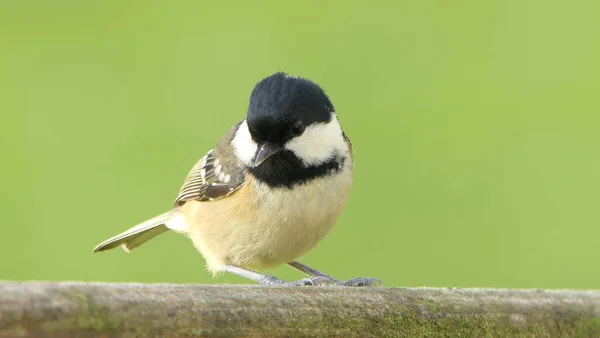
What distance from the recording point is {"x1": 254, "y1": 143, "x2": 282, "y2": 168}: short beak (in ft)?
8.80

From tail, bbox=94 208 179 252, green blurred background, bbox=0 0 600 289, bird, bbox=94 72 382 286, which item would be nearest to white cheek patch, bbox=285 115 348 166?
bird, bbox=94 72 382 286

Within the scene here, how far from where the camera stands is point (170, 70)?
4473mm

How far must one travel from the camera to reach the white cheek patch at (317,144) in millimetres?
2723

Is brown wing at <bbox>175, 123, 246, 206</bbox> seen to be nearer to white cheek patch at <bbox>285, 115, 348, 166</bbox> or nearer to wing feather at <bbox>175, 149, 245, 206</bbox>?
wing feather at <bbox>175, 149, 245, 206</bbox>

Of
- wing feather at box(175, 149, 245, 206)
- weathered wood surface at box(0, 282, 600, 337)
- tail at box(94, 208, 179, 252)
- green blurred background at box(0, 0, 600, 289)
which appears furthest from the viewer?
green blurred background at box(0, 0, 600, 289)

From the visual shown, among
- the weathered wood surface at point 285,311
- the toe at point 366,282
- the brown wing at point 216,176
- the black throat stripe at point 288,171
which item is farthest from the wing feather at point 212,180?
the weathered wood surface at point 285,311

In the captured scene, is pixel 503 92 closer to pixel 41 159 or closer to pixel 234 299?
pixel 41 159

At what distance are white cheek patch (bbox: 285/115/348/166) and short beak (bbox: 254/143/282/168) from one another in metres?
0.04

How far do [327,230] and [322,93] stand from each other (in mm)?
437

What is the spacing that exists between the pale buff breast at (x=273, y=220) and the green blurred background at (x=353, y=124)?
542 mm

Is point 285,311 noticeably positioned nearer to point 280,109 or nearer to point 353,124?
point 280,109

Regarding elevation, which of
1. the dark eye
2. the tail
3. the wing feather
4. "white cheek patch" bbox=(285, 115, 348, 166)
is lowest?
the tail

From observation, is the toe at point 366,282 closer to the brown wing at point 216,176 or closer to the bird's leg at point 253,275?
the bird's leg at point 253,275

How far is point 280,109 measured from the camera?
2.62m
